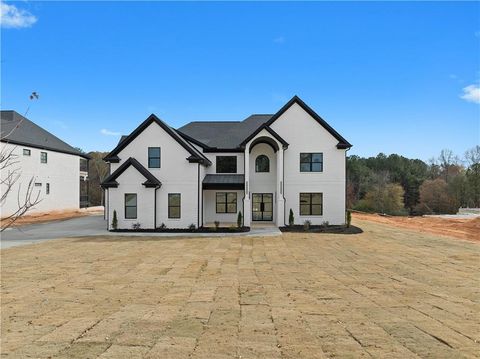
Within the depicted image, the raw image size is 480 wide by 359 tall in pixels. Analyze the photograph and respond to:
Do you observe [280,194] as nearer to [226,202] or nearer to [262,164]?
[262,164]

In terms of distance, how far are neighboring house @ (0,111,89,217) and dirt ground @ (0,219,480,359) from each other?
1888 centimetres

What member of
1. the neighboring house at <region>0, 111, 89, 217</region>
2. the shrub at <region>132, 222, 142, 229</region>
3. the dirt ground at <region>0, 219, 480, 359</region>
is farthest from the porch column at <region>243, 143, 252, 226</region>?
the neighboring house at <region>0, 111, 89, 217</region>

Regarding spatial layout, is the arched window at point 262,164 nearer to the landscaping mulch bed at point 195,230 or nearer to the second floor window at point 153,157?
the landscaping mulch bed at point 195,230

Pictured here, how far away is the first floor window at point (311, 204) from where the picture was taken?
80.1 feet

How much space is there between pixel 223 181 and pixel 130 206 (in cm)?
699

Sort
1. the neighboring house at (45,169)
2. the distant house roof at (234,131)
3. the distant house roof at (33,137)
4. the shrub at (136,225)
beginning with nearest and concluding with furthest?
the shrub at (136,225), the distant house roof at (234,131), the neighboring house at (45,169), the distant house roof at (33,137)

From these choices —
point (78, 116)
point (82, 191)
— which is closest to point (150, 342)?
point (78, 116)

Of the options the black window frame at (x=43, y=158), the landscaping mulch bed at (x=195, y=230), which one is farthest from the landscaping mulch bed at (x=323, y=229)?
the black window frame at (x=43, y=158)

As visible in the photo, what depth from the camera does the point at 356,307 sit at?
23.9ft

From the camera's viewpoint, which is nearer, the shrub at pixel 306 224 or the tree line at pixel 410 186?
the shrub at pixel 306 224

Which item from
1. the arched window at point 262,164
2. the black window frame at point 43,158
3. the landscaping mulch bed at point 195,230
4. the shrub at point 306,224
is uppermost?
the black window frame at point 43,158

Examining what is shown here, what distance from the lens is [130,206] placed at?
22875 millimetres

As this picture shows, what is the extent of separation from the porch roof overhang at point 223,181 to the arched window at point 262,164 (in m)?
1.41

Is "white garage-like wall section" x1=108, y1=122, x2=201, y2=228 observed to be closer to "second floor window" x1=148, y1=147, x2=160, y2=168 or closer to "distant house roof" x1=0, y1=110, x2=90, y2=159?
"second floor window" x1=148, y1=147, x2=160, y2=168
